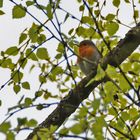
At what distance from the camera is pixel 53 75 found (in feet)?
14.0

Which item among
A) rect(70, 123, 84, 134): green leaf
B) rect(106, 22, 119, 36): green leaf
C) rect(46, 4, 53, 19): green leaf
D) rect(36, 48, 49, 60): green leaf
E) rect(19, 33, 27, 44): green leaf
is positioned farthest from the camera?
rect(19, 33, 27, 44): green leaf

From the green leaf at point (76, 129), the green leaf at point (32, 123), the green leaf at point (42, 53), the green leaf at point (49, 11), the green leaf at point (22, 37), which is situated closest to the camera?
the green leaf at point (76, 129)

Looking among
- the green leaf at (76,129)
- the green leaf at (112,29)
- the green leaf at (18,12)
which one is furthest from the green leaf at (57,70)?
the green leaf at (76,129)

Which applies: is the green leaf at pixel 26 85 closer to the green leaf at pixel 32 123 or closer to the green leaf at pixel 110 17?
the green leaf at pixel 110 17

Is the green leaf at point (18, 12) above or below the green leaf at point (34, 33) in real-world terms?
below

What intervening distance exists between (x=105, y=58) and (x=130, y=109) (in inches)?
22.0

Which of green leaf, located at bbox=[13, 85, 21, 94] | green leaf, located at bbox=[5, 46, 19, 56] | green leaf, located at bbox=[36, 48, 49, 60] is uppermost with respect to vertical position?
green leaf, located at bbox=[5, 46, 19, 56]

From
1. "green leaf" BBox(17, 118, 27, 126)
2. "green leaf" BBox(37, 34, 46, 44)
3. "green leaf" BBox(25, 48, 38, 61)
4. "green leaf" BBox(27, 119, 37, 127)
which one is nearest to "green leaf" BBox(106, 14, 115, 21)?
"green leaf" BBox(37, 34, 46, 44)

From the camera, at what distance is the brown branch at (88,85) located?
12.7ft

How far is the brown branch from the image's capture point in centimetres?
386

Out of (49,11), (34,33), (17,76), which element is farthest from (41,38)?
(49,11)

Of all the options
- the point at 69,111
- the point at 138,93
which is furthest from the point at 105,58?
the point at 138,93

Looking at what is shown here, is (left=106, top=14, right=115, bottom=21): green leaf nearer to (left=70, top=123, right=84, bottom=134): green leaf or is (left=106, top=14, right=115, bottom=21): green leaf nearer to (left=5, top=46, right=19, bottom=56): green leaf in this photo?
(left=5, top=46, right=19, bottom=56): green leaf

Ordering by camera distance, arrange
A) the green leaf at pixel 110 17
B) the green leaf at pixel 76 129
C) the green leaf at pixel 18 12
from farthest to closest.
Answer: the green leaf at pixel 110 17
the green leaf at pixel 18 12
the green leaf at pixel 76 129
